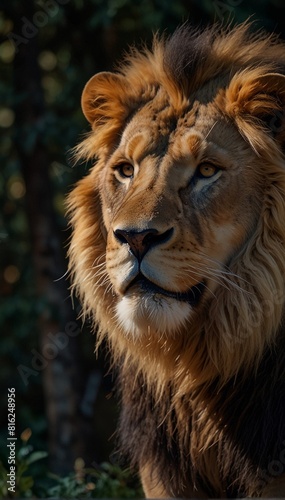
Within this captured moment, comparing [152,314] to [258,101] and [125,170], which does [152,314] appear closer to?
[125,170]

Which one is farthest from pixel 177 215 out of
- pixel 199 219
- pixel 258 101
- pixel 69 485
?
pixel 69 485

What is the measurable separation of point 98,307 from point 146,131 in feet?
2.17

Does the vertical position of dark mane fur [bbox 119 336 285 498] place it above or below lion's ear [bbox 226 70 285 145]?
below

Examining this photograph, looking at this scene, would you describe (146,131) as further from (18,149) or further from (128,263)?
(18,149)

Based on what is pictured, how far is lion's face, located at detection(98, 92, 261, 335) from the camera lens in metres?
2.93

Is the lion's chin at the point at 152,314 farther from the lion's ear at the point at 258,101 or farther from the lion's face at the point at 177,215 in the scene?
the lion's ear at the point at 258,101

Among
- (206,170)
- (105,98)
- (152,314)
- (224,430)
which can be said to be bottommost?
(224,430)

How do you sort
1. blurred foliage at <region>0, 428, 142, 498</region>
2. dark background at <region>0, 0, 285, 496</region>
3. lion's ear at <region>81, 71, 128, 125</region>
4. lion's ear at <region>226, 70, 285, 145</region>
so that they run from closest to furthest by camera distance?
lion's ear at <region>226, 70, 285, 145</region> → lion's ear at <region>81, 71, 128, 125</region> → blurred foliage at <region>0, 428, 142, 498</region> → dark background at <region>0, 0, 285, 496</region>

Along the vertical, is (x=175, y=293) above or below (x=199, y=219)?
below

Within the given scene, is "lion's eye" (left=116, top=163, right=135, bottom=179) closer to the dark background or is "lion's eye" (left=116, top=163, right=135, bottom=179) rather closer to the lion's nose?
the lion's nose

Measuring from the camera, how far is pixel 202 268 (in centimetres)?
302

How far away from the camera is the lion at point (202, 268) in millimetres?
3006

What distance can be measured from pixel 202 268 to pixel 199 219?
0.54ft

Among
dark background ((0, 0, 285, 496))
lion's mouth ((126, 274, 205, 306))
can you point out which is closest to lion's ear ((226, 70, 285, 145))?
lion's mouth ((126, 274, 205, 306))
